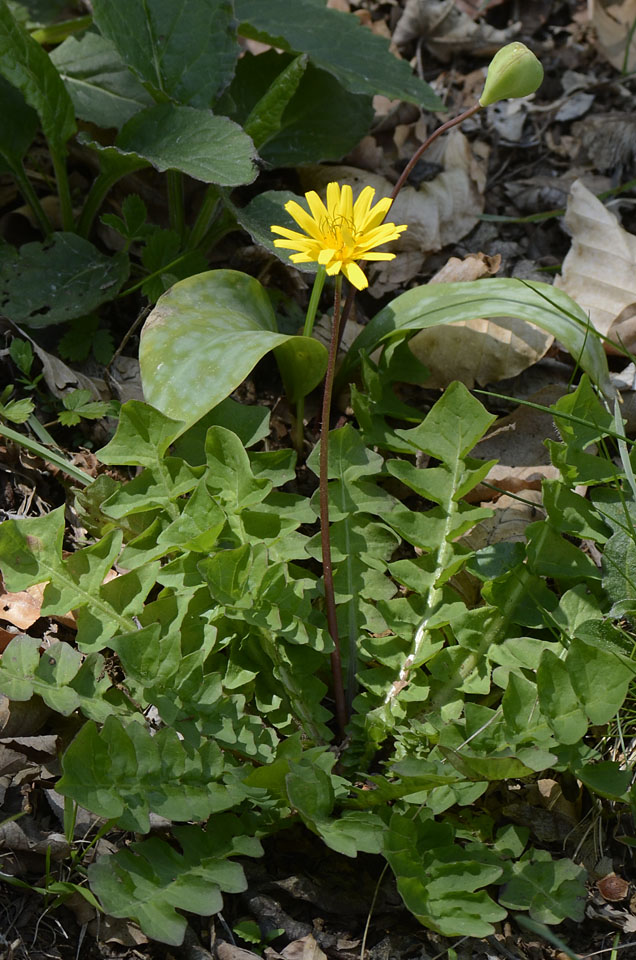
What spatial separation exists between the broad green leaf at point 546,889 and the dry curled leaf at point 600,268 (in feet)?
5.56

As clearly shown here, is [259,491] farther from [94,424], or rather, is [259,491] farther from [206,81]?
[206,81]

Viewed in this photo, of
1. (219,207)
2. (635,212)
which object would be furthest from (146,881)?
(635,212)

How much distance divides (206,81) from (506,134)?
4.96ft

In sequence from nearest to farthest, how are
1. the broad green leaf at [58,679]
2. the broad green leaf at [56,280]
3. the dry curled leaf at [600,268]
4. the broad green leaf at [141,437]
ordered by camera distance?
1. the broad green leaf at [58,679]
2. the broad green leaf at [141,437]
3. the broad green leaf at [56,280]
4. the dry curled leaf at [600,268]

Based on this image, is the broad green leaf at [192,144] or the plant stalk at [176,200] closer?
the broad green leaf at [192,144]

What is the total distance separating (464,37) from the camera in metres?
3.84

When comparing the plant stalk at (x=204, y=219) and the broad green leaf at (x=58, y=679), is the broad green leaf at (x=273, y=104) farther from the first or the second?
the broad green leaf at (x=58, y=679)

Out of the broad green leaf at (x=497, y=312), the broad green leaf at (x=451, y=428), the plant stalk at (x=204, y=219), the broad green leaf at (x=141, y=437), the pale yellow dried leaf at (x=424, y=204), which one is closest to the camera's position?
the broad green leaf at (x=141, y=437)

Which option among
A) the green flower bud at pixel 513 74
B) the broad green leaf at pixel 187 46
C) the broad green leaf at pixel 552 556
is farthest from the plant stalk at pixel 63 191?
the broad green leaf at pixel 552 556

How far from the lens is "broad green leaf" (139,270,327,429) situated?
6.95ft

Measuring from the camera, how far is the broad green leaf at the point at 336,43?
2.88 m

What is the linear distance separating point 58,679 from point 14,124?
1858 millimetres

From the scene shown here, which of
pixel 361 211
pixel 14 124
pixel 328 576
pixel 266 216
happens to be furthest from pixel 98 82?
pixel 328 576

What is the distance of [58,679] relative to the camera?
70.1 inches
